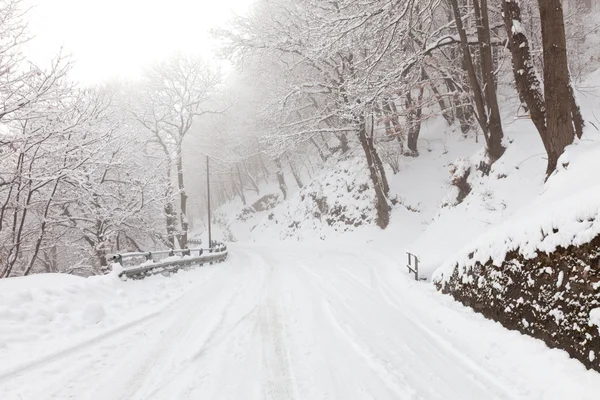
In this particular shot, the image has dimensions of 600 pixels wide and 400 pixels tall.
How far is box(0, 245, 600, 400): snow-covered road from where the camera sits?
4.24 meters

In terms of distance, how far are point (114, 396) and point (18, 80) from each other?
9205mm

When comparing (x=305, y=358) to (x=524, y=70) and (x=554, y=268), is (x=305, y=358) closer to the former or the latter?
(x=554, y=268)

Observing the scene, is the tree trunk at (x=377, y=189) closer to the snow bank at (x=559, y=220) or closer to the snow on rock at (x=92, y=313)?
the snow bank at (x=559, y=220)

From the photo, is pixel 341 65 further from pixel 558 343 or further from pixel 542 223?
pixel 558 343

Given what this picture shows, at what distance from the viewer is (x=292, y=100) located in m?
21.1

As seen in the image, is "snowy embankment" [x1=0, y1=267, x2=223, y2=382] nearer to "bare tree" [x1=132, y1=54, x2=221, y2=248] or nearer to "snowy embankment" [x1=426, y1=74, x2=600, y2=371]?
"snowy embankment" [x1=426, y1=74, x2=600, y2=371]

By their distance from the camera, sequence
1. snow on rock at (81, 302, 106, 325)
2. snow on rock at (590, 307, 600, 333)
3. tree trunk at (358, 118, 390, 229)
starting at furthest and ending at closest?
tree trunk at (358, 118, 390, 229), snow on rock at (81, 302, 106, 325), snow on rock at (590, 307, 600, 333)

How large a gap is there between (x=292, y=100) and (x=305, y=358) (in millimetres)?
17945

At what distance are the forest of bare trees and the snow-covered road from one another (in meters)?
5.32

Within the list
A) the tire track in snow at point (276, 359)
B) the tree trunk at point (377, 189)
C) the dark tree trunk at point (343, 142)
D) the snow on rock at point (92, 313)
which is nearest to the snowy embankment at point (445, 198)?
the tree trunk at point (377, 189)

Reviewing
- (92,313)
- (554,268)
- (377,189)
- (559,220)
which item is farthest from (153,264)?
(377,189)

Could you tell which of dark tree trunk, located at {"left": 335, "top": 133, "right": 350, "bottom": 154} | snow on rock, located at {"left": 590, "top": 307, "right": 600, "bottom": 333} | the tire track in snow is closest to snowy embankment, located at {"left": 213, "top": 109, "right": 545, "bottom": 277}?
dark tree trunk, located at {"left": 335, "top": 133, "right": 350, "bottom": 154}

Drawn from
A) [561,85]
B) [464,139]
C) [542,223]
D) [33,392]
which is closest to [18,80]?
[33,392]

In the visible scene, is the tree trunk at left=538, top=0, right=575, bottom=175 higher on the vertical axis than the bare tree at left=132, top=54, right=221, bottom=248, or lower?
lower
